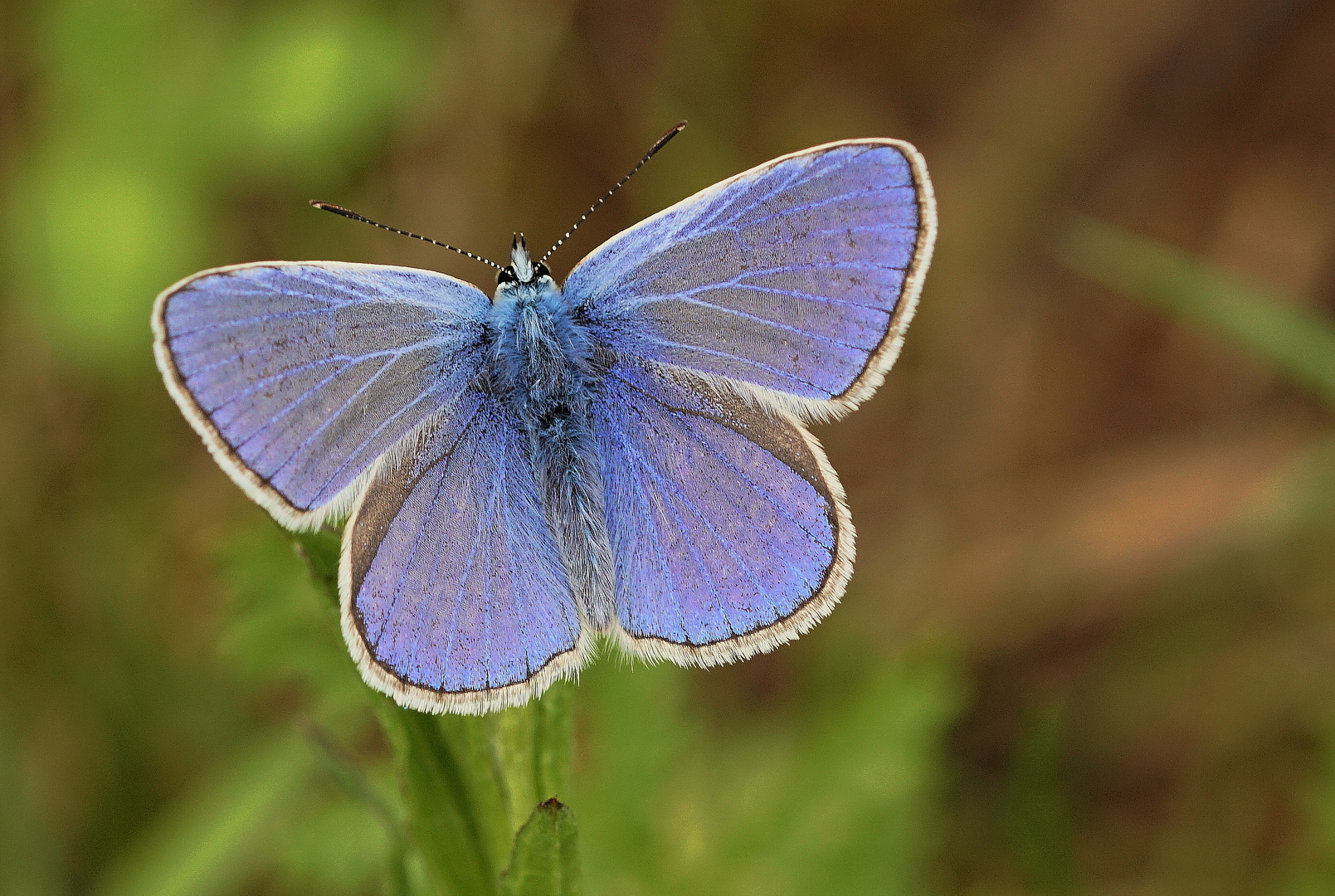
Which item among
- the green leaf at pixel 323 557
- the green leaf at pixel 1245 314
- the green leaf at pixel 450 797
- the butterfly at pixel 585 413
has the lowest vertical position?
the green leaf at pixel 450 797

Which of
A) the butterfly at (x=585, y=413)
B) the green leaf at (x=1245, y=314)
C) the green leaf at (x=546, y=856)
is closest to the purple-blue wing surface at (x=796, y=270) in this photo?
the butterfly at (x=585, y=413)

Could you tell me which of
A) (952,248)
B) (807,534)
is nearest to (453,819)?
(807,534)

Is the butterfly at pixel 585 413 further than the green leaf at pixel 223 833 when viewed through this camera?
No

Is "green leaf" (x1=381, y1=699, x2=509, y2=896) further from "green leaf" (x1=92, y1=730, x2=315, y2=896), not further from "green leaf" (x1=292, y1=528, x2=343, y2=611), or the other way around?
"green leaf" (x1=92, y1=730, x2=315, y2=896)

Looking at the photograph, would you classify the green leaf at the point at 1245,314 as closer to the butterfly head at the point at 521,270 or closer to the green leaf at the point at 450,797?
the butterfly head at the point at 521,270

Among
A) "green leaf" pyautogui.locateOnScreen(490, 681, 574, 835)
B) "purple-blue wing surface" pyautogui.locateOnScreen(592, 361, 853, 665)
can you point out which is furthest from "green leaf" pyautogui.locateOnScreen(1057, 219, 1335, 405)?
"green leaf" pyautogui.locateOnScreen(490, 681, 574, 835)

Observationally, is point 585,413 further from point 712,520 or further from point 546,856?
point 546,856
